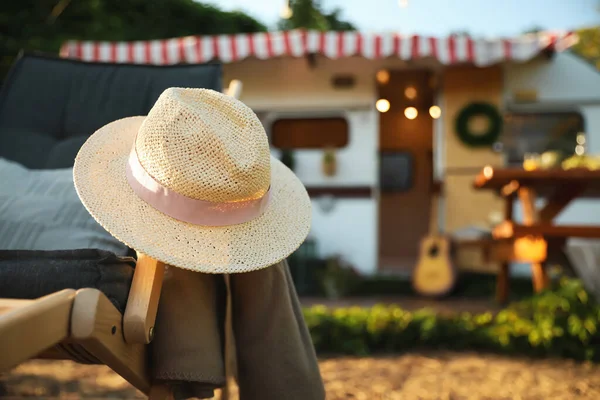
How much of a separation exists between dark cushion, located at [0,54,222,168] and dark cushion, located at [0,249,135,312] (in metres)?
0.91

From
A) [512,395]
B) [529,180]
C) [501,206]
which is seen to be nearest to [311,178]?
[501,206]

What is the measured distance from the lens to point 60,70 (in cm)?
222

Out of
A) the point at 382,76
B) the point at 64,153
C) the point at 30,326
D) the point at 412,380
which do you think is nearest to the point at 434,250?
the point at 382,76

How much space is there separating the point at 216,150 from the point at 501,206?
5.37 m

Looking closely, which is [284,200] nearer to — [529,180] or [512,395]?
[512,395]

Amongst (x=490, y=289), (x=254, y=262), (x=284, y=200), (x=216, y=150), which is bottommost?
(x=490, y=289)

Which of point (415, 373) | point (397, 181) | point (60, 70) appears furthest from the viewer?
point (397, 181)

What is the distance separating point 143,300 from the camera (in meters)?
1.10

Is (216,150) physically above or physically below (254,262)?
above

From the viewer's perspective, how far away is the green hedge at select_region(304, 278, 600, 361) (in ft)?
9.96

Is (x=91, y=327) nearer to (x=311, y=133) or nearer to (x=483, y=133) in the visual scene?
(x=311, y=133)

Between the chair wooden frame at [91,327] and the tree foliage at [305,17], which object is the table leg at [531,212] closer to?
the chair wooden frame at [91,327]

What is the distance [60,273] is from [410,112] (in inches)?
255

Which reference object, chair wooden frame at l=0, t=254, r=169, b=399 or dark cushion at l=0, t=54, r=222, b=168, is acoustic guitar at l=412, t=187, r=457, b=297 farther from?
chair wooden frame at l=0, t=254, r=169, b=399
